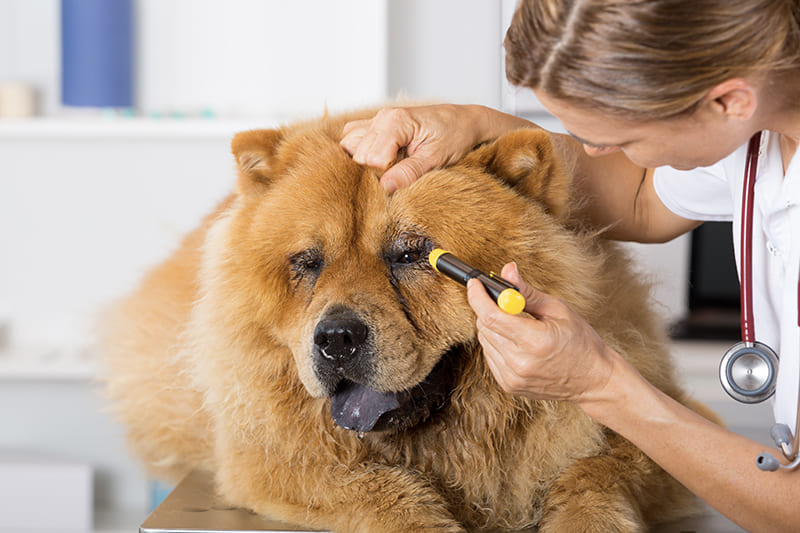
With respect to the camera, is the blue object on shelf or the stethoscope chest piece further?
the blue object on shelf

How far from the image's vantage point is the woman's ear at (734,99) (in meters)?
1.00

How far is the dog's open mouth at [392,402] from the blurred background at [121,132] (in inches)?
66.1

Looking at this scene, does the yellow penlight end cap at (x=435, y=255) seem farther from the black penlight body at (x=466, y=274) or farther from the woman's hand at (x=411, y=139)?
the woman's hand at (x=411, y=139)

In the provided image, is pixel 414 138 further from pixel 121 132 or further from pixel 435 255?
pixel 121 132

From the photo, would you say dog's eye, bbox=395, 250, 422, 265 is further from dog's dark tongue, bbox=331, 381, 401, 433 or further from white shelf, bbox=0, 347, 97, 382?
white shelf, bbox=0, 347, 97, 382

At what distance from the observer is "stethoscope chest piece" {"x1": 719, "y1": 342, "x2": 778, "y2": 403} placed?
3.89ft

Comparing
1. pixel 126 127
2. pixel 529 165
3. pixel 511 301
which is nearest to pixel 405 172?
pixel 529 165

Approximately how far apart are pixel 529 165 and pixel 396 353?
368mm

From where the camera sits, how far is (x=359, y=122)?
1396 millimetres

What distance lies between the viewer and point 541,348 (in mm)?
1054

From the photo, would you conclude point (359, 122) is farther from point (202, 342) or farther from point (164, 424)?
point (164, 424)

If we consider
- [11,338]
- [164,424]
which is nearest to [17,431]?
[11,338]

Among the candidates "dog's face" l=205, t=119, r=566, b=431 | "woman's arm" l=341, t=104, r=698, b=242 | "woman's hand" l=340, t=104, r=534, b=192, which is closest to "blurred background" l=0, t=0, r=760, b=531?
"woman's arm" l=341, t=104, r=698, b=242

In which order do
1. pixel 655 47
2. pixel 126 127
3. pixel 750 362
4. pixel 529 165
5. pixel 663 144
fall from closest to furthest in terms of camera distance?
1. pixel 655 47
2. pixel 663 144
3. pixel 750 362
4. pixel 529 165
5. pixel 126 127
